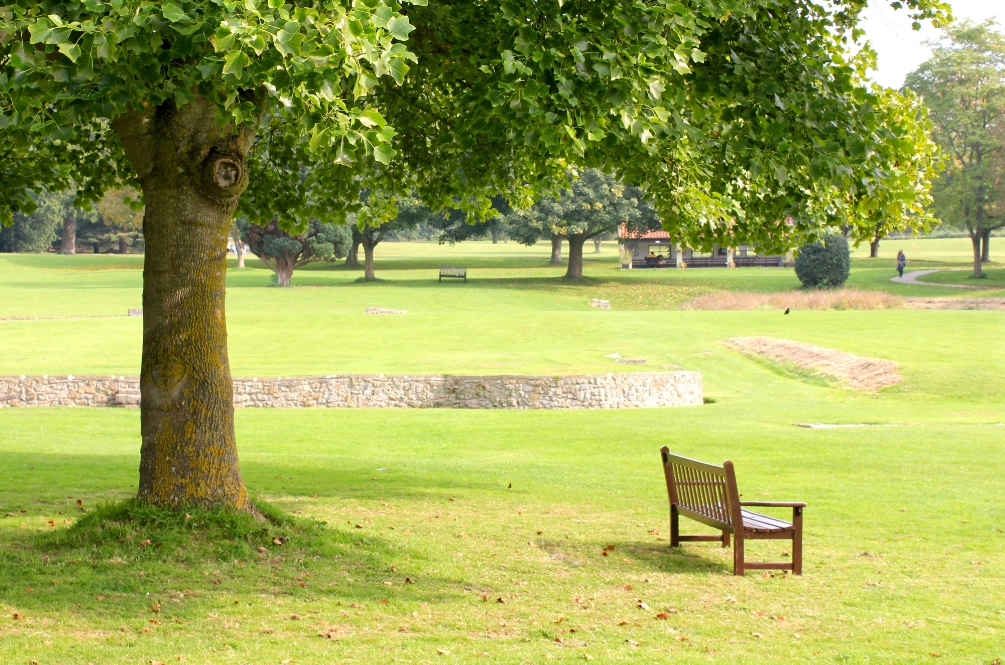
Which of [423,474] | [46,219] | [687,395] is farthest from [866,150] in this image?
[46,219]

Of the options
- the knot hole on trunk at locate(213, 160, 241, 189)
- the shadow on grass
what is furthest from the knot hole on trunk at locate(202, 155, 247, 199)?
the shadow on grass

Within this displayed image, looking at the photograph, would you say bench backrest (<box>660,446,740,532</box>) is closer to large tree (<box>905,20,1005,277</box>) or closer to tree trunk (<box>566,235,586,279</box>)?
tree trunk (<box>566,235,586,279</box>)

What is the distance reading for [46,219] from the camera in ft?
265

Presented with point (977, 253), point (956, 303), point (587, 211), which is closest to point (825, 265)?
point (956, 303)

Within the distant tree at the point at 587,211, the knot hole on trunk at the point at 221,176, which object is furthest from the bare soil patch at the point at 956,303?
the knot hole on trunk at the point at 221,176

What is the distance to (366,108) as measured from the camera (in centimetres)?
838

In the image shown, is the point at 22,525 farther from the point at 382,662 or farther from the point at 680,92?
the point at 680,92

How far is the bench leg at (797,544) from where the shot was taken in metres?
8.05

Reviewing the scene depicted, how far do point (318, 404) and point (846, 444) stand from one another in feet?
35.7

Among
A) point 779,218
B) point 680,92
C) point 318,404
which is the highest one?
point 680,92

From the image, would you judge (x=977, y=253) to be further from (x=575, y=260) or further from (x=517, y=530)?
(x=517, y=530)

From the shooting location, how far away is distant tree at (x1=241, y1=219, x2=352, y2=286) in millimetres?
54750

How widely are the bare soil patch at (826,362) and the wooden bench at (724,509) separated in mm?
16479

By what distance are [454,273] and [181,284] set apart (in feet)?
181
